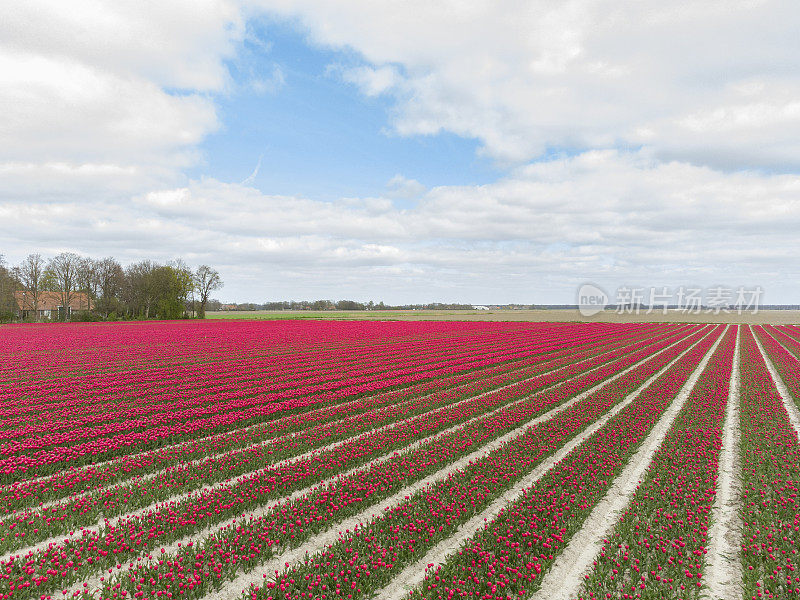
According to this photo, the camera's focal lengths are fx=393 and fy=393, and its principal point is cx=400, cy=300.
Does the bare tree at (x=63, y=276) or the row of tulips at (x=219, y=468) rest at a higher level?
the bare tree at (x=63, y=276)

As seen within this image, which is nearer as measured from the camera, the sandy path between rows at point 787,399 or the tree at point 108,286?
the sandy path between rows at point 787,399

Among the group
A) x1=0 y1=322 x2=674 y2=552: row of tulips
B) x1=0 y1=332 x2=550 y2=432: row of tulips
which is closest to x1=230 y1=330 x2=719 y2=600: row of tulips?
x1=0 y1=322 x2=674 y2=552: row of tulips

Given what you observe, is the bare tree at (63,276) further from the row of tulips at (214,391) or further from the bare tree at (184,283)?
the row of tulips at (214,391)

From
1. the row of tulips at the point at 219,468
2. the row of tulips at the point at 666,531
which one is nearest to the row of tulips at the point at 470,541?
the row of tulips at the point at 666,531

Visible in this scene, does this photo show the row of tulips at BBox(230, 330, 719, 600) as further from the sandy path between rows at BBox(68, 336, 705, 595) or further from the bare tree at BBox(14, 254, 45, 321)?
the bare tree at BBox(14, 254, 45, 321)

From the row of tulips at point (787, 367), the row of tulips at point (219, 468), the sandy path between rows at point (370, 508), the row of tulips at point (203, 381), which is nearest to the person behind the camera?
the sandy path between rows at point (370, 508)

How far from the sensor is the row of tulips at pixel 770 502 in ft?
18.6

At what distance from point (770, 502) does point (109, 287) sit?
115m

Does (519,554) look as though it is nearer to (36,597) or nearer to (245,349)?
(36,597)

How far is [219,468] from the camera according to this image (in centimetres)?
926

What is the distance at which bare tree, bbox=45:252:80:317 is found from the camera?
280ft

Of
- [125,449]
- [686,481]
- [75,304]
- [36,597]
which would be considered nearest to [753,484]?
[686,481]

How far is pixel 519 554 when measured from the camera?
6016mm

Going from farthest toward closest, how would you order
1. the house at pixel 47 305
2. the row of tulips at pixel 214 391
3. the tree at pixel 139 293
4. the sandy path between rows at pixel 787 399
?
1. the tree at pixel 139 293
2. the house at pixel 47 305
3. the sandy path between rows at pixel 787 399
4. the row of tulips at pixel 214 391
